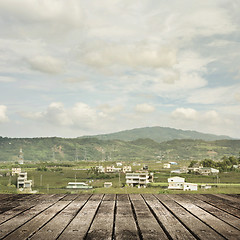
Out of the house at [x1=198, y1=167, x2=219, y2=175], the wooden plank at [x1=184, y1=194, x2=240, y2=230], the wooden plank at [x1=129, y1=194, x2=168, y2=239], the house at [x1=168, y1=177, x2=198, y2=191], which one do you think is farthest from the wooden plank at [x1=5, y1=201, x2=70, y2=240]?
the house at [x1=198, y1=167, x2=219, y2=175]

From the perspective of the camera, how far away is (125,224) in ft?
10.2

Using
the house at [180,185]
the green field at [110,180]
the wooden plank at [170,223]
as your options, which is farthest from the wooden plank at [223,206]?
the house at [180,185]

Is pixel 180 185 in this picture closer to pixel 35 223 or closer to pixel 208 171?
pixel 208 171

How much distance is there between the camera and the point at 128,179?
79.5 m

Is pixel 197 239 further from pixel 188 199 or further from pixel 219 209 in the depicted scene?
pixel 188 199

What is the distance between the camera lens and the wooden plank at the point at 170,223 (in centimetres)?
272

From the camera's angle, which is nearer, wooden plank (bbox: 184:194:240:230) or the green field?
wooden plank (bbox: 184:194:240:230)

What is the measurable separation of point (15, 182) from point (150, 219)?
3607 inches

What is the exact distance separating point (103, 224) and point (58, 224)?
54cm

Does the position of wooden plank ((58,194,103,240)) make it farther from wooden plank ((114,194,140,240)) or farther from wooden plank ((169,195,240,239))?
wooden plank ((169,195,240,239))

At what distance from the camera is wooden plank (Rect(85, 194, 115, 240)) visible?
271 centimetres

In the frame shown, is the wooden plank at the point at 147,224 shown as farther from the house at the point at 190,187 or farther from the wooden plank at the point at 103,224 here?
the house at the point at 190,187

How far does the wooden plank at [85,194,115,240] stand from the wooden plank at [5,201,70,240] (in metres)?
0.62

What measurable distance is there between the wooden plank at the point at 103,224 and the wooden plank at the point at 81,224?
64 millimetres
